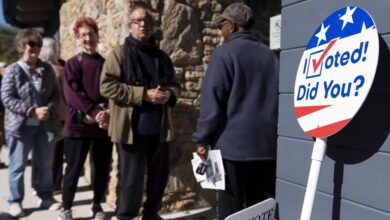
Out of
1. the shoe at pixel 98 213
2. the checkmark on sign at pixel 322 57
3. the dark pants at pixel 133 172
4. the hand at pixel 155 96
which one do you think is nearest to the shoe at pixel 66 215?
the shoe at pixel 98 213

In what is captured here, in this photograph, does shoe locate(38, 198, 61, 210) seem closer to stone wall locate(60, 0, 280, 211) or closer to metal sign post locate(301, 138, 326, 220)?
stone wall locate(60, 0, 280, 211)

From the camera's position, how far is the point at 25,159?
152 inches

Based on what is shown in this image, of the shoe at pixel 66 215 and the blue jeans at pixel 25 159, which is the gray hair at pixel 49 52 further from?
the shoe at pixel 66 215

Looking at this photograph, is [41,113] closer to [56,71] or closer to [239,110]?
[56,71]

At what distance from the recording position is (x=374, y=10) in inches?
63.9

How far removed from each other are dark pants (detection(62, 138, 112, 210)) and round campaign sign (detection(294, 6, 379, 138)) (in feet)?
7.40

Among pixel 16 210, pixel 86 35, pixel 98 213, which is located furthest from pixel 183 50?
pixel 16 210

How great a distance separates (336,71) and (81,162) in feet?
8.38


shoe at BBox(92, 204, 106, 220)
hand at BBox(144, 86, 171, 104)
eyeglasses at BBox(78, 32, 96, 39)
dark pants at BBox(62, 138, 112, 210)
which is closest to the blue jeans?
dark pants at BBox(62, 138, 112, 210)

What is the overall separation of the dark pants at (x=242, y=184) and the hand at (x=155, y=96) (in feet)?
2.95

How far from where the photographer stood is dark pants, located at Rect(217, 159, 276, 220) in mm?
2490

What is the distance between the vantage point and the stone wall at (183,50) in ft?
12.9

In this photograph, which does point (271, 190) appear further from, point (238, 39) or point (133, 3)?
point (133, 3)

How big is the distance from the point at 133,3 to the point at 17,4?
505cm
